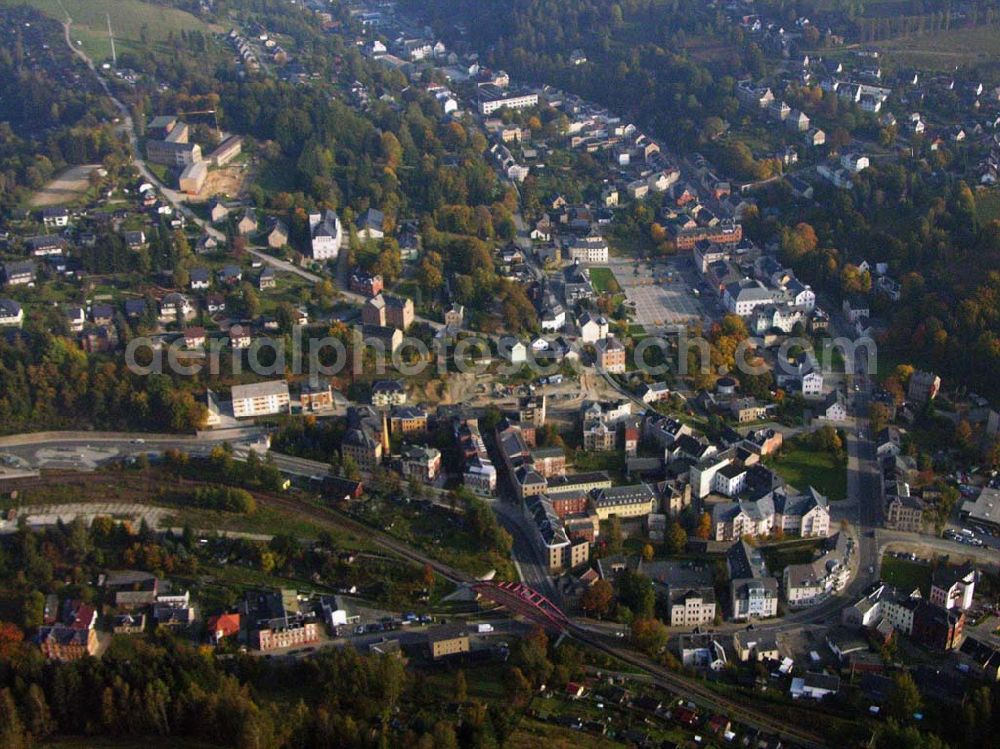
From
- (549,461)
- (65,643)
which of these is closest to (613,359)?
(549,461)

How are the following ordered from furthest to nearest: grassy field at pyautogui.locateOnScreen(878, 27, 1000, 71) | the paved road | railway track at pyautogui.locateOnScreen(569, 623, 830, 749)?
grassy field at pyautogui.locateOnScreen(878, 27, 1000, 71) → the paved road → railway track at pyautogui.locateOnScreen(569, 623, 830, 749)

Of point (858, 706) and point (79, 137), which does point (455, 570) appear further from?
point (79, 137)

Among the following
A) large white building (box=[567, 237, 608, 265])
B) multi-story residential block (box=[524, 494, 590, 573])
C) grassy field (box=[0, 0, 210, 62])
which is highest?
grassy field (box=[0, 0, 210, 62])

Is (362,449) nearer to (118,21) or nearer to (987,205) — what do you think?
(987,205)

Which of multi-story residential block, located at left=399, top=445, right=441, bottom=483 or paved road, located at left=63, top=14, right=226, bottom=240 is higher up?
paved road, located at left=63, top=14, right=226, bottom=240

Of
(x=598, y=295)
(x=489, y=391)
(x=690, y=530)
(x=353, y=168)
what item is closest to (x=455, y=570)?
(x=690, y=530)

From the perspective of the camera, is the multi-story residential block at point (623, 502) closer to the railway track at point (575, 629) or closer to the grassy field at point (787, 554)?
the grassy field at point (787, 554)

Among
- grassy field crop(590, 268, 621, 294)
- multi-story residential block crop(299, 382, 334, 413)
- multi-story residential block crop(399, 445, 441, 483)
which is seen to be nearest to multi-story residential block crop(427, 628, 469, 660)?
multi-story residential block crop(399, 445, 441, 483)

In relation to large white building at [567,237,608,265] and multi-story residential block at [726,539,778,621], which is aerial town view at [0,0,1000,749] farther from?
large white building at [567,237,608,265]
